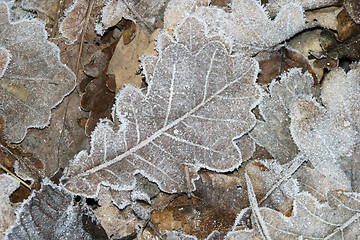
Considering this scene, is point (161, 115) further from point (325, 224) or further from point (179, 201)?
point (325, 224)

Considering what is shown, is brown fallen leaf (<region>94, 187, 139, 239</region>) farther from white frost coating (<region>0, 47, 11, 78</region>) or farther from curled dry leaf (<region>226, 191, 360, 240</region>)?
white frost coating (<region>0, 47, 11, 78</region>)

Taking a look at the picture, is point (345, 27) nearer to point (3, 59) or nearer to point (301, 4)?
point (301, 4)

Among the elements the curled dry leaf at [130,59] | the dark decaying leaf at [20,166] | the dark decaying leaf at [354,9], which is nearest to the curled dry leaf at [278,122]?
the dark decaying leaf at [354,9]

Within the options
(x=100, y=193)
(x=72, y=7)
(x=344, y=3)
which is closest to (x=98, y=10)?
(x=72, y=7)

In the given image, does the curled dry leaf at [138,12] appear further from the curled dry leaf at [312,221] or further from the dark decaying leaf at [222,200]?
the curled dry leaf at [312,221]

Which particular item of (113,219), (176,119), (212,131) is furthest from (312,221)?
(113,219)

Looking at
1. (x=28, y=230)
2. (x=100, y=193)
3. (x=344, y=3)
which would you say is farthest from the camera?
(x=344, y=3)
